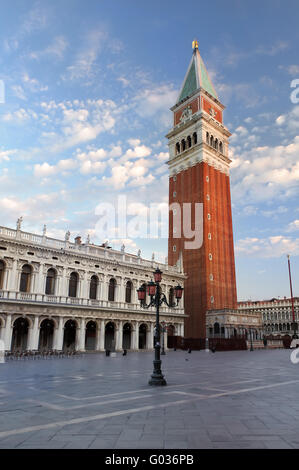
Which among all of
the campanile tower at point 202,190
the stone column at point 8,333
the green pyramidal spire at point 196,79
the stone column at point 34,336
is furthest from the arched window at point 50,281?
the green pyramidal spire at point 196,79

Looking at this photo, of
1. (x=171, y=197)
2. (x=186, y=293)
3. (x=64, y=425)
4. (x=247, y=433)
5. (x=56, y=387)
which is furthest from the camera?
(x=171, y=197)

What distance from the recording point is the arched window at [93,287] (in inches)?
1577

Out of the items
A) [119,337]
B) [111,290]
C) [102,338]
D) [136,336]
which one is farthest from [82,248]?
[136,336]

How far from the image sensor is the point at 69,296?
123 feet

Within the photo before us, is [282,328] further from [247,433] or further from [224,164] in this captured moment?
[247,433]

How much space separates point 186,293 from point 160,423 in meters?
47.6

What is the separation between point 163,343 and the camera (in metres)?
44.7

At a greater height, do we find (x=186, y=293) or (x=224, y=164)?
(x=224, y=164)

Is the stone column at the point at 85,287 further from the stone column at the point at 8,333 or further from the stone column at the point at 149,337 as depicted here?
the stone column at the point at 149,337

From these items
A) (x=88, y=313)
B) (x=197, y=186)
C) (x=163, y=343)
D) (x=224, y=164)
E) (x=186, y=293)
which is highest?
(x=224, y=164)

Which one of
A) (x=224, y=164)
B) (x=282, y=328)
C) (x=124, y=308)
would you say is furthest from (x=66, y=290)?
(x=282, y=328)

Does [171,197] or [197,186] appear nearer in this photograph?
[197,186]

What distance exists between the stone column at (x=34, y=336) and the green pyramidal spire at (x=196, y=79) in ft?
160
